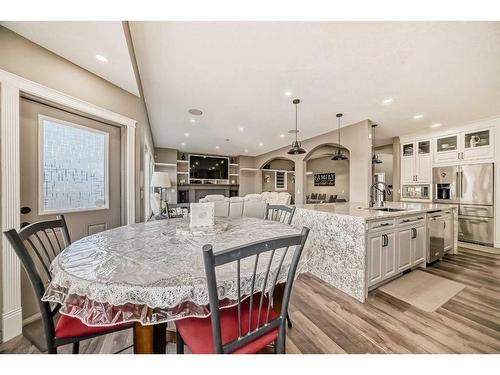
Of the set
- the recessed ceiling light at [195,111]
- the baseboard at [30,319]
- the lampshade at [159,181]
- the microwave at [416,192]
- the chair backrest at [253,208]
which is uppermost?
the recessed ceiling light at [195,111]

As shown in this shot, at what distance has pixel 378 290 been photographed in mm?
2303

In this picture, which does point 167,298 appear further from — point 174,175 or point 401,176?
point 174,175

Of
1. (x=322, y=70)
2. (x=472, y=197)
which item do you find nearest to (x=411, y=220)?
(x=322, y=70)

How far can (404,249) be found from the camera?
2.52m

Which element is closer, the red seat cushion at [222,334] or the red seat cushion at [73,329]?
the red seat cushion at [222,334]

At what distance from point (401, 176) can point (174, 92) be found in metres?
5.98

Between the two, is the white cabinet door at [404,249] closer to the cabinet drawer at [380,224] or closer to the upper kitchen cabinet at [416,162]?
the cabinet drawer at [380,224]

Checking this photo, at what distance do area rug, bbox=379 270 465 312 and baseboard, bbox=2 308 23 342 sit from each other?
350 centimetres

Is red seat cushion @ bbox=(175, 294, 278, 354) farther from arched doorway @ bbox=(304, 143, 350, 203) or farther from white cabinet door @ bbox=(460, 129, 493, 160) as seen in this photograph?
arched doorway @ bbox=(304, 143, 350, 203)

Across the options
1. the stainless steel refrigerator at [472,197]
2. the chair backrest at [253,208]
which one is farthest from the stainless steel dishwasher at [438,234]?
the chair backrest at [253,208]

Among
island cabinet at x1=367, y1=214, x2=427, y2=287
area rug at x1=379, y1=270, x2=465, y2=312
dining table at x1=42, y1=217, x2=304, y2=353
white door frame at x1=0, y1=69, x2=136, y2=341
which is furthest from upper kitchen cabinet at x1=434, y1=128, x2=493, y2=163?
white door frame at x1=0, y1=69, x2=136, y2=341

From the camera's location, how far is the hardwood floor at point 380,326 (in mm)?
1479

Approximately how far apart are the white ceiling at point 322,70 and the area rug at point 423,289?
264 cm

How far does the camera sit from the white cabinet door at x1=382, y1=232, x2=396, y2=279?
2285 millimetres
